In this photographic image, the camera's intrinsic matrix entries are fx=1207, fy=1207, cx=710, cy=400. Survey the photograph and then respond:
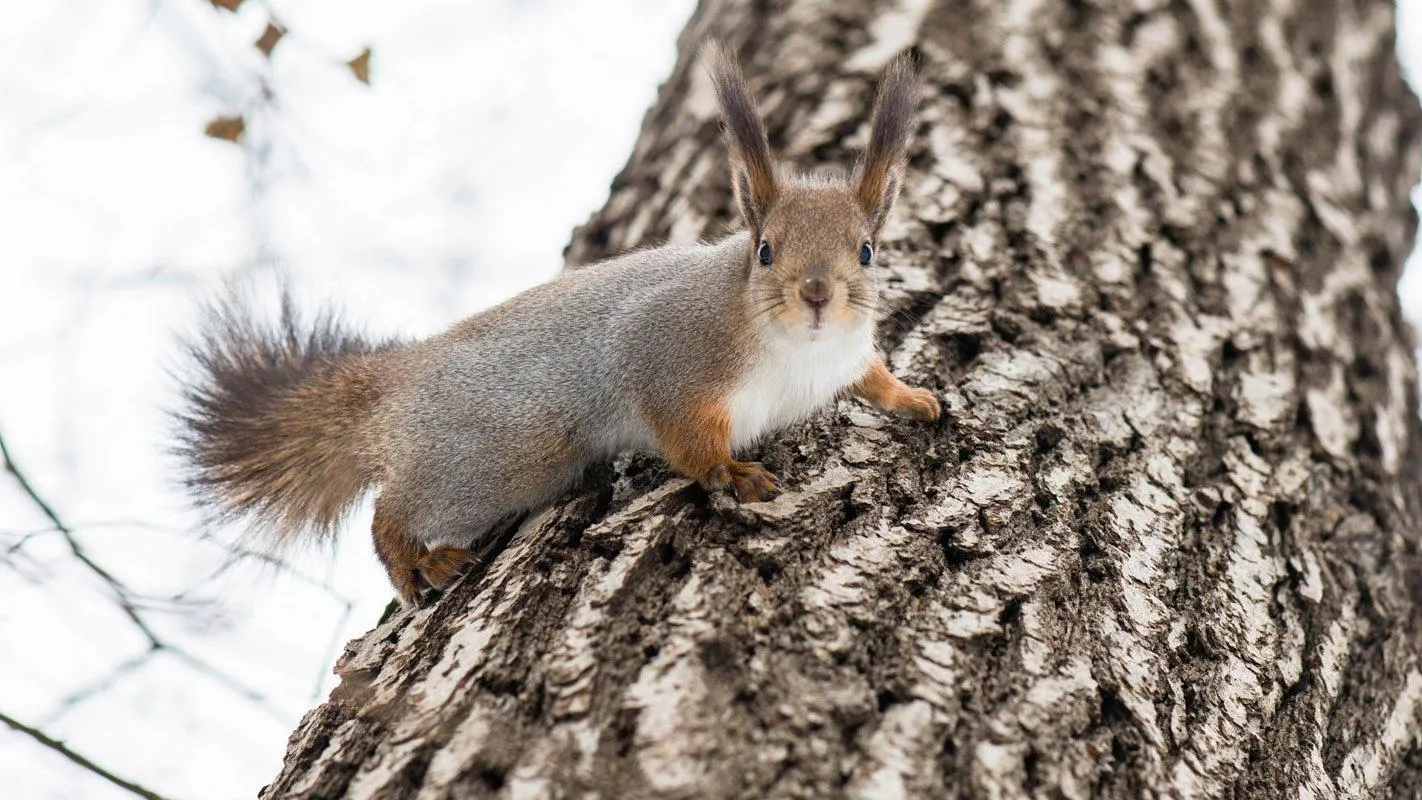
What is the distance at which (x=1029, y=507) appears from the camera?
2547 millimetres

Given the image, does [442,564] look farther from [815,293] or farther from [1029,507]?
[1029,507]

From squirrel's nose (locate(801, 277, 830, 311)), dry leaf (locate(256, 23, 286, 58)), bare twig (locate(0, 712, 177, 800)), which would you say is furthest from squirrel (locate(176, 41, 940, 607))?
dry leaf (locate(256, 23, 286, 58))

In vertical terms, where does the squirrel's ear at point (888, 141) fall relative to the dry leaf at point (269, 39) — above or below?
below

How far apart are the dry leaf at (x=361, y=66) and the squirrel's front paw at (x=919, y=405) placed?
6.61 ft

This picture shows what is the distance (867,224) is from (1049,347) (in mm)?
555

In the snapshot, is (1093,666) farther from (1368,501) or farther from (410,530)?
(410,530)

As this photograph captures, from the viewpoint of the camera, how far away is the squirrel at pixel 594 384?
2.90 meters

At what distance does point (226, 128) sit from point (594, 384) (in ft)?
6.06

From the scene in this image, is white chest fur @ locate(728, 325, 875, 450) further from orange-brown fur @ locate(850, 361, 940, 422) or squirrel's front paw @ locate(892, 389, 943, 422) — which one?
squirrel's front paw @ locate(892, 389, 943, 422)

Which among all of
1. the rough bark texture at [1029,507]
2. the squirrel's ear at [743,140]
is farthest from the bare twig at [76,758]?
the squirrel's ear at [743,140]

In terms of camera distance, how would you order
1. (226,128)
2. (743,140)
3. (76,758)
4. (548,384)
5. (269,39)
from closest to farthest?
(76,758) < (743,140) < (548,384) < (269,39) < (226,128)

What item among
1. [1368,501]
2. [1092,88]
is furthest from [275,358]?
[1368,501]

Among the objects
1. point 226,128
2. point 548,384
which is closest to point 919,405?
point 548,384

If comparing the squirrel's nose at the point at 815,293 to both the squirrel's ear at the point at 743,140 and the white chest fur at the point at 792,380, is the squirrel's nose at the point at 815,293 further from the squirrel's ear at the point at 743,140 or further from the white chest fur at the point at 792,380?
the squirrel's ear at the point at 743,140
